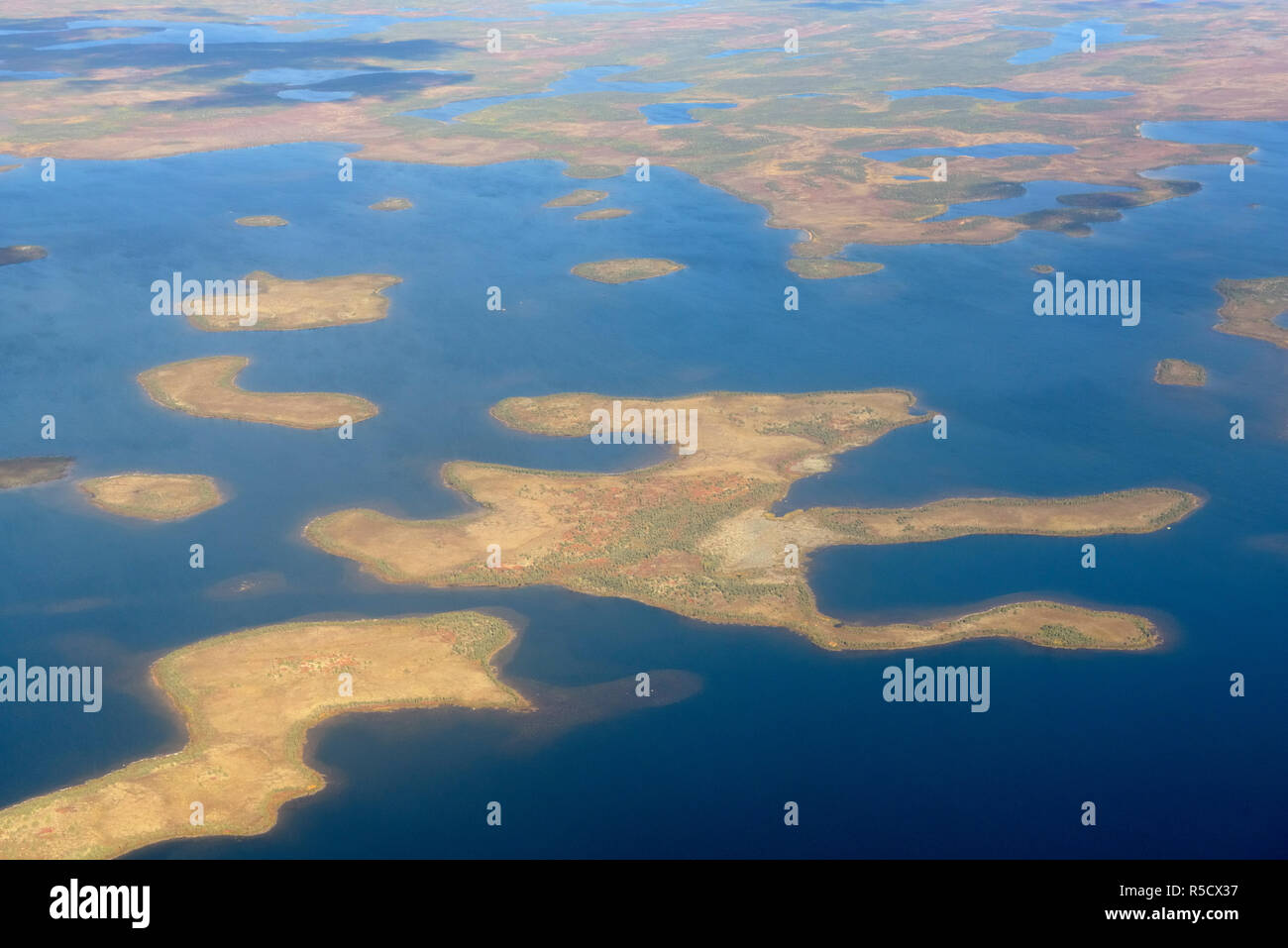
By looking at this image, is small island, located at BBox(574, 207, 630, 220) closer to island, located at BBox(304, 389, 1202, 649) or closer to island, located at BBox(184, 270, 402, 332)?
island, located at BBox(184, 270, 402, 332)

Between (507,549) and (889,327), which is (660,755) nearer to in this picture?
(507,549)

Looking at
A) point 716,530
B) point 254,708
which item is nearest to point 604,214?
point 716,530

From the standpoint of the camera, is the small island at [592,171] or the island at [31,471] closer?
the island at [31,471]

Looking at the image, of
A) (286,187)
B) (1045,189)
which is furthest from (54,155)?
(1045,189)

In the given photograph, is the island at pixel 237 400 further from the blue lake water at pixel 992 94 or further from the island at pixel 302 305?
the blue lake water at pixel 992 94
